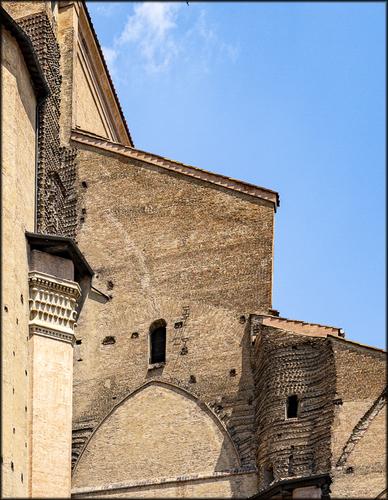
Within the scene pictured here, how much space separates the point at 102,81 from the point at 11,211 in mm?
7063

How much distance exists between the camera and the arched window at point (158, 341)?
76.8 feet

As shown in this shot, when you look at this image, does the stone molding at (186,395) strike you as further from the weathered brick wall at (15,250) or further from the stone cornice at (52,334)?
the weathered brick wall at (15,250)

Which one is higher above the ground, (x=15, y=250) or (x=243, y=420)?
(x=15, y=250)

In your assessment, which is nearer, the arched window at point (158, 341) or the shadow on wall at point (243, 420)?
the shadow on wall at point (243, 420)

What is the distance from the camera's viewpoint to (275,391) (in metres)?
22.0

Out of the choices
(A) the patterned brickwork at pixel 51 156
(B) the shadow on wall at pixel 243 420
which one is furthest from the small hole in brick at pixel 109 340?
(B) the shadow on wall at pixel 243 420

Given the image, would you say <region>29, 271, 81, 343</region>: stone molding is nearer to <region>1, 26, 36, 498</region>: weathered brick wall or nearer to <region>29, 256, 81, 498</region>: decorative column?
<region>29, 256, 81, 498</region>: decorative column

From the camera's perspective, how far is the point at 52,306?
22797mm

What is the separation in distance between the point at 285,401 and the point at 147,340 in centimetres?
274

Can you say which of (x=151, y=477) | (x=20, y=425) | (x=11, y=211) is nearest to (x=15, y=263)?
(x=11, y=211)

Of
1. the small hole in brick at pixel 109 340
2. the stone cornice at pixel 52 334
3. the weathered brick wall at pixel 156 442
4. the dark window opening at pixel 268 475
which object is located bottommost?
the dark window opening at pixel 268 475

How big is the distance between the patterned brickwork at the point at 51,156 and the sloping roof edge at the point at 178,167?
1.24ft

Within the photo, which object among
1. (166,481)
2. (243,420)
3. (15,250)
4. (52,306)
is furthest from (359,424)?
(15,250)

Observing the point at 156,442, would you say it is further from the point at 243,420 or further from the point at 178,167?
the point at 178,167
